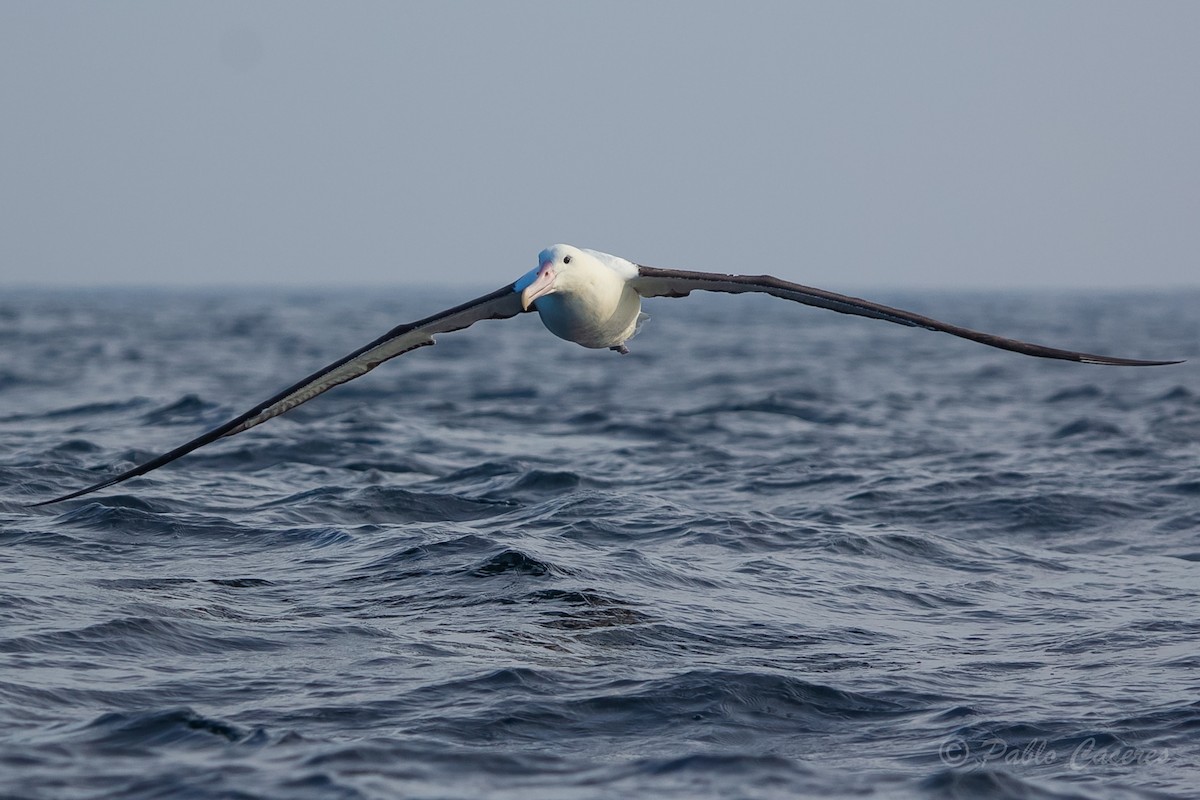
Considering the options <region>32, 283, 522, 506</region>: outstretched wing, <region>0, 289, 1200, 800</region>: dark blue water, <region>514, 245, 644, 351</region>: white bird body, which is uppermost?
<region>514, 245, 644, 351</region>: white bird body

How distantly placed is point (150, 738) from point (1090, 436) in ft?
58.8

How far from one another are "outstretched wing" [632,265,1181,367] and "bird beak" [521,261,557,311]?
1.23 m

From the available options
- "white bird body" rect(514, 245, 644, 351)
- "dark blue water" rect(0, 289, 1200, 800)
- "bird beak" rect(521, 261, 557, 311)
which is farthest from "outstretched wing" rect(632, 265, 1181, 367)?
"dark blue water" rect(0, 289, 1200, 800)

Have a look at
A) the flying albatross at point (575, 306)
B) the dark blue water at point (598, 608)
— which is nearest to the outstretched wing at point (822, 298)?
the flying albatross at point (575, 306)

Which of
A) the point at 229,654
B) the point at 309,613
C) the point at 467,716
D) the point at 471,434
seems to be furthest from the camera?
the point at 471,434

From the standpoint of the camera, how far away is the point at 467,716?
832 cm

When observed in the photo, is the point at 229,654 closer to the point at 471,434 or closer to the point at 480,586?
the point at 480,586

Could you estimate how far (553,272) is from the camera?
10797 millimetres

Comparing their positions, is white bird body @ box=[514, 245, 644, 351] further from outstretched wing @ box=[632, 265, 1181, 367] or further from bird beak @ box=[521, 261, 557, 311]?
outstretched wing @ box=[632, 265, 1181, 367]

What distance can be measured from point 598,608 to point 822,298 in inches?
119

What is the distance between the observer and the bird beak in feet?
33.4

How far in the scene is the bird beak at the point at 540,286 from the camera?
33.4 feet

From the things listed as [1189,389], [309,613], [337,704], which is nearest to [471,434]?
[309,613]

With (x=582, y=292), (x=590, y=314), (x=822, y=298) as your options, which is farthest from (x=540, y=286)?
(x=822, y=298)
